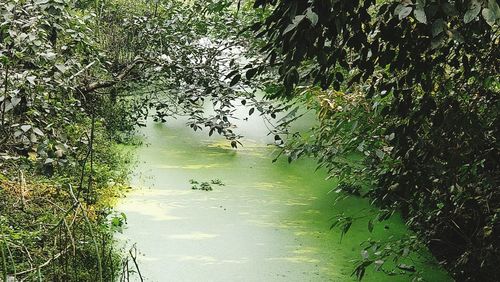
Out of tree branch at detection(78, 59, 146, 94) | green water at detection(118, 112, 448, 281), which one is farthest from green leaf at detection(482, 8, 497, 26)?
green water at detection(118, 112, 448, 281)

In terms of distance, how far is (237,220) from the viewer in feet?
11.4

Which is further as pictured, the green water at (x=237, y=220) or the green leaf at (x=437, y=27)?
the green water at (x=237, y=220)

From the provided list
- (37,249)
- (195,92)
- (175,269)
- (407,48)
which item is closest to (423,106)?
(407,48)

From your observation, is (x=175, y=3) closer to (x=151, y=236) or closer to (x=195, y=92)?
(x=195, y=92)

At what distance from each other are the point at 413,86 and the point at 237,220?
2.07m

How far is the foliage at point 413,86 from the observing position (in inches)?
37.4

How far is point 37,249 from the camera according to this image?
2.18 meters

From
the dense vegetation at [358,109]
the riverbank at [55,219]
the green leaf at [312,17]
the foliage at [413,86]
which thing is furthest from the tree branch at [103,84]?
the green leaf at [312,17]

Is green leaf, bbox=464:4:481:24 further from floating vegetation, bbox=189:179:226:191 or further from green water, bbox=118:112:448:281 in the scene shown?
floating vegetation, bbox=189:179:226:191

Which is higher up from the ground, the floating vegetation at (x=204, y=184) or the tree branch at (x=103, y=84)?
the tree branch at (x=103, y=84)

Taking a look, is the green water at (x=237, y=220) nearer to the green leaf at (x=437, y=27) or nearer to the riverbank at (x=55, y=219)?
the riverbank at (x=55, y=219)

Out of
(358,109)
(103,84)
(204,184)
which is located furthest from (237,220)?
(358,109)

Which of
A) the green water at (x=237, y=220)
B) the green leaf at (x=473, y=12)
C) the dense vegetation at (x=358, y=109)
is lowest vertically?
the green water at (x=237, y=220)

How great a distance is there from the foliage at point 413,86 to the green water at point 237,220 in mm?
776
